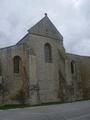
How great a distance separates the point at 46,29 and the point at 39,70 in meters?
5.99

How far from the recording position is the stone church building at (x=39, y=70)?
30.2 meters

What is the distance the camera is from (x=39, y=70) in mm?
32312

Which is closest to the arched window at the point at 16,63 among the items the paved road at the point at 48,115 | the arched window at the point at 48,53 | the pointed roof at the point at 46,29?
the pointed roof at the point at 46,29

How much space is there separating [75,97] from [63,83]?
11.0 feet

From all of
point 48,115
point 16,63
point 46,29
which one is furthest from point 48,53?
point 48,115

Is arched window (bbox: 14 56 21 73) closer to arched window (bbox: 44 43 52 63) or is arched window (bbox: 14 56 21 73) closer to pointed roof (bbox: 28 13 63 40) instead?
pointed roof (bbox: 28 13 63 40)

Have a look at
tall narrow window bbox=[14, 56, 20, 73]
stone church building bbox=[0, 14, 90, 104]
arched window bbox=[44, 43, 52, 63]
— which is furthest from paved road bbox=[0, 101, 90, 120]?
arched window bbox=[44, 43, 52, 63]

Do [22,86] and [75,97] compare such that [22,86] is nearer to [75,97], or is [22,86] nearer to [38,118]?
[75,97]

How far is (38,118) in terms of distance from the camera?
1477cm

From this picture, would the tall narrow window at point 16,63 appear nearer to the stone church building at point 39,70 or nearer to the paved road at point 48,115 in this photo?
the stone church building at point 39,70

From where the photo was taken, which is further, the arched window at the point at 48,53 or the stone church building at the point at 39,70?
the arched window at the point at 48,53

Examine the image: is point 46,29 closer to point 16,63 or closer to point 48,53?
point 48,53

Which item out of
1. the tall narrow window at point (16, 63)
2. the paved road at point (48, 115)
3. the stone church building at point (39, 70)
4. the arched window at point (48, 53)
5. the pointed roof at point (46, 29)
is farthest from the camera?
the arched window at point (48, 53)

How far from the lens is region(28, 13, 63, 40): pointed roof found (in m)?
33.2
